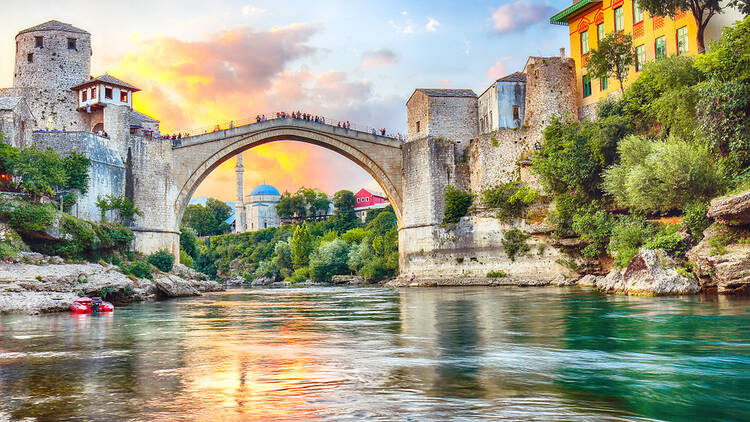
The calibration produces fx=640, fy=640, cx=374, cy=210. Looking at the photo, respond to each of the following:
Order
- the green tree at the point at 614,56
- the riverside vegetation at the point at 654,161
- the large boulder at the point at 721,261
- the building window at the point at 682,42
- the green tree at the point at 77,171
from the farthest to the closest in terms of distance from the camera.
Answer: the green tree at the point at 77,171 → the green tree at the point at 614,56 → the building window at the point at 682,42 → the riverside vegetation at the point at 654,161 → the large boulder at the point at 721,261

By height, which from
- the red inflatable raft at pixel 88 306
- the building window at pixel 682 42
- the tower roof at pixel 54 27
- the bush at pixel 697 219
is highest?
the tower roof at pixel 54 27

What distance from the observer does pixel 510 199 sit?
27828 mm

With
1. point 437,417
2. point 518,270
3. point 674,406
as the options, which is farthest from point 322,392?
point 518,270

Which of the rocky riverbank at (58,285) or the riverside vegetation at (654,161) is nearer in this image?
the rocky riverbank at (58,285)

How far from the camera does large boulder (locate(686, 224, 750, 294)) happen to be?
46.3 feet

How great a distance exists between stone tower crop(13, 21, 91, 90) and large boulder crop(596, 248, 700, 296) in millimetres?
24620

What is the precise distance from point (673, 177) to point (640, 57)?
27.7 feet

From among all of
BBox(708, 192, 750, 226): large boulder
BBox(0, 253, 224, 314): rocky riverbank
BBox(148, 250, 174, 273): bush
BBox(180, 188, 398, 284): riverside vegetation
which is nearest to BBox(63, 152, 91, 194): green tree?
BBox(148, 250, 174, 273): bush

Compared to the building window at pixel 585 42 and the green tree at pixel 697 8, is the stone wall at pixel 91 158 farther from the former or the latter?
the green tree at pixel 697 8

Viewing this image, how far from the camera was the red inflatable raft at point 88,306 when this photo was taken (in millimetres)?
14633

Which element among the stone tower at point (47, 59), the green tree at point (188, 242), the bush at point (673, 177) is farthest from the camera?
the green tree at point (188, 242)

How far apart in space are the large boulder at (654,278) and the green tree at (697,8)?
822 centimetres

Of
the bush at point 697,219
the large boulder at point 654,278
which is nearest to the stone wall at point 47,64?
the large boulder at point 654,278

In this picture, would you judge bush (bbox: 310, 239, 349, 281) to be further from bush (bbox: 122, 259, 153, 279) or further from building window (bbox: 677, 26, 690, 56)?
building window (bbox: 677, 26, 690, 56)
